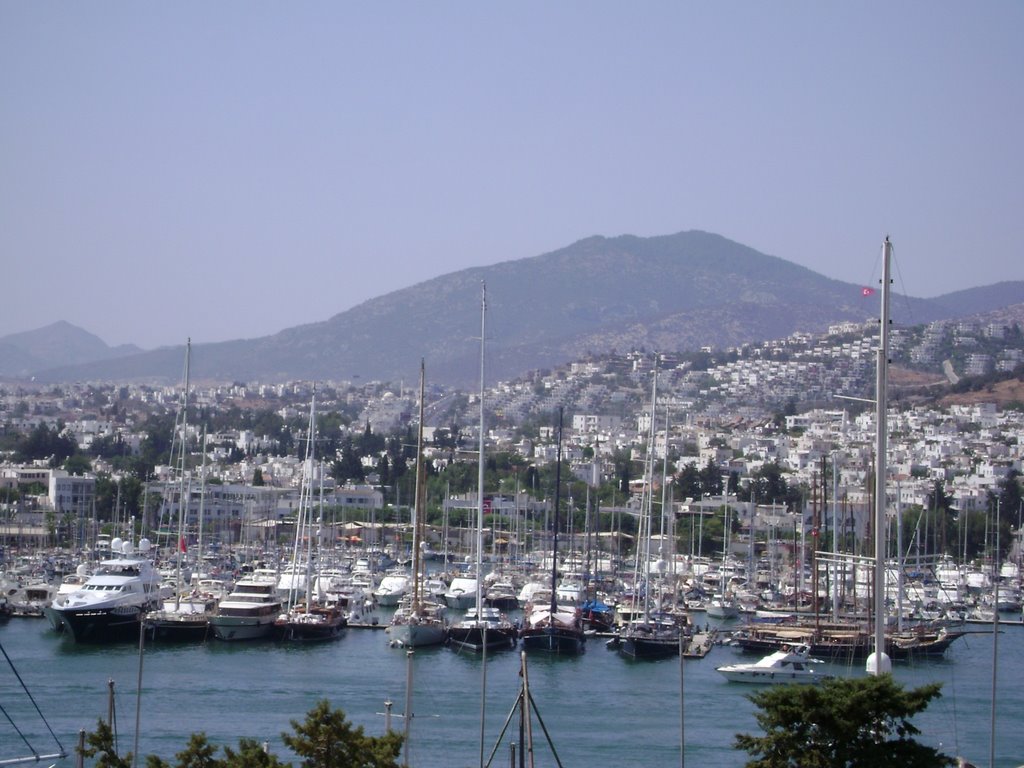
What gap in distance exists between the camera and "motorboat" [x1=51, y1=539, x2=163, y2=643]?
31.8 m

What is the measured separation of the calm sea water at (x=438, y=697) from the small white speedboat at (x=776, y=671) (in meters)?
0.31

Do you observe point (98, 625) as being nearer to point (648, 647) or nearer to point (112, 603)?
point (112, 603)

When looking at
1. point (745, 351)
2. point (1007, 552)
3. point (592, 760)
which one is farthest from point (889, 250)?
point (745, 351)

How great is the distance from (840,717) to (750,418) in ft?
434

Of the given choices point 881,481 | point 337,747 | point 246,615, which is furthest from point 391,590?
point 881,481

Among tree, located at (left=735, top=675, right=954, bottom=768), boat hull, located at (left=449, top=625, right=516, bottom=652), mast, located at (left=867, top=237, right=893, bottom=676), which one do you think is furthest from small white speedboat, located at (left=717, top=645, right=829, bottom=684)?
tree, located at (left=735, top=675, right=954, bottom=768)

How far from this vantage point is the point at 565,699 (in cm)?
2652

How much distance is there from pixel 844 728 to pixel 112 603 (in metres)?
22.1

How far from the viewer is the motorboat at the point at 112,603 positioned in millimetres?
31797

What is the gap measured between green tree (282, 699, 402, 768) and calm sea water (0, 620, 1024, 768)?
6.90 metres

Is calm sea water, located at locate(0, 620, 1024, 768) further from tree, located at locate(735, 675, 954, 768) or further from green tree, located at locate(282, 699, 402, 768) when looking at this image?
green tree, located at locate(282, 699, 402, 768)

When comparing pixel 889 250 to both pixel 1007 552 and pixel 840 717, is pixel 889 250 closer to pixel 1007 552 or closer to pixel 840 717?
pixel 840 717

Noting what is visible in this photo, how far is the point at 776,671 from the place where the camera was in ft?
92.9

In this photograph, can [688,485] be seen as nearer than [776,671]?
No
